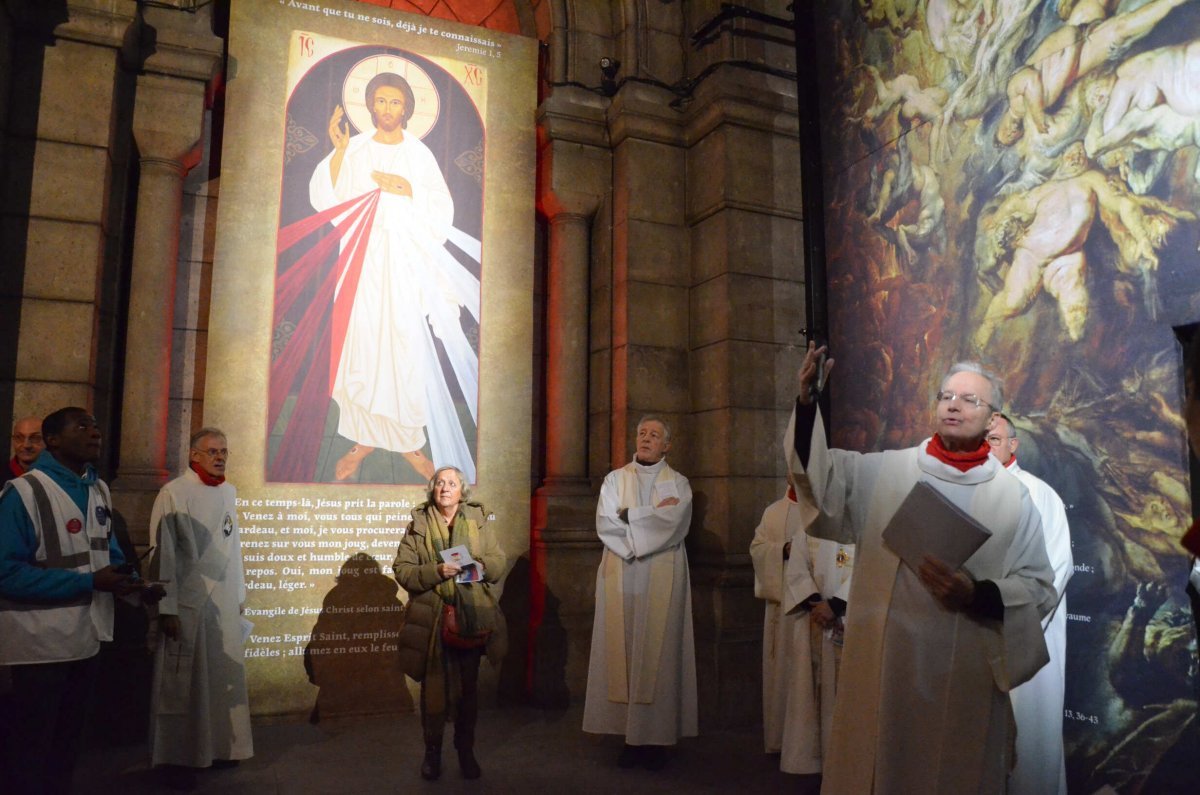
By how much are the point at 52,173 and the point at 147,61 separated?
1094 millimetres

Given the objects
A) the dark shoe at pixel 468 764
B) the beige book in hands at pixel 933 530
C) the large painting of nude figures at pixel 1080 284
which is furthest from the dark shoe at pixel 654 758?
the beige book in hands at pixel 933 530

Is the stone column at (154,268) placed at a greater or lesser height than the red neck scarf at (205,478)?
greater

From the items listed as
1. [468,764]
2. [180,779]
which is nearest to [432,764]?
[468,764]

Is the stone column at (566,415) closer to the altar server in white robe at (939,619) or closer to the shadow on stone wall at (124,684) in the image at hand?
the shadow on stone wall at (124,684)

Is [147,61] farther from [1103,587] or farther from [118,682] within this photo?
[1103,587]

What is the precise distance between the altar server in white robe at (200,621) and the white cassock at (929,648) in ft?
11.7

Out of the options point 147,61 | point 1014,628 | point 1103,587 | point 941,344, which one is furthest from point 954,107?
point 147,61

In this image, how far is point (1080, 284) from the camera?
449 cm

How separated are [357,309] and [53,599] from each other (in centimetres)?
348

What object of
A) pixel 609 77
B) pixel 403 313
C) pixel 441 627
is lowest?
pixel 441 627

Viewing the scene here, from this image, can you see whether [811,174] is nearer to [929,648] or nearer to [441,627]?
[441,627]

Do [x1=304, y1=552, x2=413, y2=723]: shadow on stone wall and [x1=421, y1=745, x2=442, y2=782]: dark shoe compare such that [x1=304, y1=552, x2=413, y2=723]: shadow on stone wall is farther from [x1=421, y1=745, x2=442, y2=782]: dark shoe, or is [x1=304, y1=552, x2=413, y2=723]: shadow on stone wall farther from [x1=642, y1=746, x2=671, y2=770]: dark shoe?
[x1=642, y1=746, x2=671, y2=770]: dark shoe

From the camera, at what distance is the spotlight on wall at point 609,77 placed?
7.60 m

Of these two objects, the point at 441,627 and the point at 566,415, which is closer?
the point at 441,627
